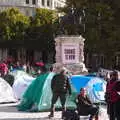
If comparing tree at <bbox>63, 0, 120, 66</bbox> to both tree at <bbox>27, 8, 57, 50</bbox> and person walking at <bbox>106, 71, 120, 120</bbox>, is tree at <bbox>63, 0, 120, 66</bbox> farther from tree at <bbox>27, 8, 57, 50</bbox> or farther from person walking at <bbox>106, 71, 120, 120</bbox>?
person walking at <bbox>106, 71, 120, 120</bbox>

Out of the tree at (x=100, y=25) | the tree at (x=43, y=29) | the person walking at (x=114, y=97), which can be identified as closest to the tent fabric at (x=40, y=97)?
the person walking at (x=114, y=97)

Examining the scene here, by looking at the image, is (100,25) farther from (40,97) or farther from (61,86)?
(61,86)

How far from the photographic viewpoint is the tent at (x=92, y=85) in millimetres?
21859

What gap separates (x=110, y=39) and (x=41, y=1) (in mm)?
60352

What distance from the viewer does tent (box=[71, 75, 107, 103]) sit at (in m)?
21.9

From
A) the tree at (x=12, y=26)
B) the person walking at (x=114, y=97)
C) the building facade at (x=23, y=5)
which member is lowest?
the person walking at (x=114, y=97)

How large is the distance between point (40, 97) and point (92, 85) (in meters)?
2.72

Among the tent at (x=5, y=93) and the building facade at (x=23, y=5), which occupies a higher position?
the building facade at (x=23, y=5)

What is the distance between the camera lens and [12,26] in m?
82.7

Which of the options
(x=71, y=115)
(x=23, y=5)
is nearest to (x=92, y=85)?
(x=71, y=115)

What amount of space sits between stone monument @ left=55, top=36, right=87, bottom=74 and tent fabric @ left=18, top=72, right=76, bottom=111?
10505mm

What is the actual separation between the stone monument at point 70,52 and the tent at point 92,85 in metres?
8.73

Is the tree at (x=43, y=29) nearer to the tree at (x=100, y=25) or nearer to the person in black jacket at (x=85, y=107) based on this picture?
the tree at (x=100, y=25)

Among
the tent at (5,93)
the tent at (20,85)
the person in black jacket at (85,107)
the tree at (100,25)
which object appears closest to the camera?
the person in black jacket at (85,107)
